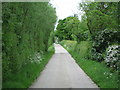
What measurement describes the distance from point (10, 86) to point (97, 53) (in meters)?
8.49

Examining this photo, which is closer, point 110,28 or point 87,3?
point 110,28

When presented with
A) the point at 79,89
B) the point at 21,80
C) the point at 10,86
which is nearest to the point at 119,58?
the point at 79,89

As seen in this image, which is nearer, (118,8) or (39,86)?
(39,86)

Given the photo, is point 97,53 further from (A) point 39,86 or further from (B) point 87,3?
(A) point 39,86

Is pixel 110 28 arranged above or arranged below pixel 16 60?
above

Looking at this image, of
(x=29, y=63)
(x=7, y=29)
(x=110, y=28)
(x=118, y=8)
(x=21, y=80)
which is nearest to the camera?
(x=7, y=29)

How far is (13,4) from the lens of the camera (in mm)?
6379

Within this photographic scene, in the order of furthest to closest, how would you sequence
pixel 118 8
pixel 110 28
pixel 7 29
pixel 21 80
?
pixel 110 28 < pixel 118 8 < pixel 21 80 < pixel 7 29

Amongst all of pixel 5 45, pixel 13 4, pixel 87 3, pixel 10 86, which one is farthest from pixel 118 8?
pixel 87 3

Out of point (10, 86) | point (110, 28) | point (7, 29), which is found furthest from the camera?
point (110, 28)

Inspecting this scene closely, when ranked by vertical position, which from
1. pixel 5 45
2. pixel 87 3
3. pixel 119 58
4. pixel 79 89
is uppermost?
pixel 87 3

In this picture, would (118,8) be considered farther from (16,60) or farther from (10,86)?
(10,86)

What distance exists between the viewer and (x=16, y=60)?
7.05 metres

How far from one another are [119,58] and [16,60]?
4707mm
